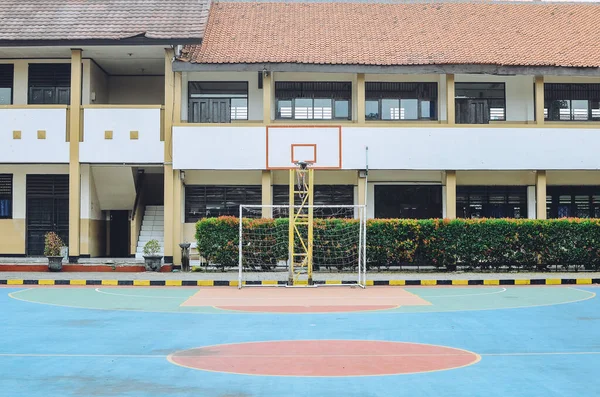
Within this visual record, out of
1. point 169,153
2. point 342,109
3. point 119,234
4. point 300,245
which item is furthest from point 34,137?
point 342,109

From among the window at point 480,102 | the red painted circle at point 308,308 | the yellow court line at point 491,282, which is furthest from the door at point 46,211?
the yellow court line at point 491,282

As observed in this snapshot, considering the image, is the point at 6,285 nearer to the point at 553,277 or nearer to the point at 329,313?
the point at 329,313

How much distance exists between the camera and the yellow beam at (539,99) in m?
27.8

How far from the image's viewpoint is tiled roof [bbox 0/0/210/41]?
2589 cm

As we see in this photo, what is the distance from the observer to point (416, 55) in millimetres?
27594

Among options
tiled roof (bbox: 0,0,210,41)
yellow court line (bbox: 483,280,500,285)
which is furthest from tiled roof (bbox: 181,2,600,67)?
yellow court line (bbox: 483,280,500,285)

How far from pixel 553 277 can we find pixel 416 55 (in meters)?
9.23

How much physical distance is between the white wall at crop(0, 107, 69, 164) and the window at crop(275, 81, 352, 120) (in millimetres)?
7383

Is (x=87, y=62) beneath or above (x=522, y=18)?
beneath

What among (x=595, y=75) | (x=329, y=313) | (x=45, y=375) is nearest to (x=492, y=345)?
(x=329, y=313)

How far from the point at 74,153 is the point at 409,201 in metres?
11.7

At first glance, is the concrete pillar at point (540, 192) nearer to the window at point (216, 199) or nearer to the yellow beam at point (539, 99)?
the yellow beam at point (539, 99)

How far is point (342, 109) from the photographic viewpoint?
94.1 ft

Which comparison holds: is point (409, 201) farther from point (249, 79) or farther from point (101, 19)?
point (101, 19)
